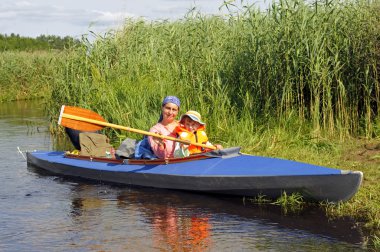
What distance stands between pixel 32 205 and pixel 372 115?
485 cm

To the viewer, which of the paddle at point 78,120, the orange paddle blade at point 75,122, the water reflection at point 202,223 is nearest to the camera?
the water reflection at point 202,223

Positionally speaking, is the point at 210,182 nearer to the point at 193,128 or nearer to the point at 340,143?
the point at 193,128

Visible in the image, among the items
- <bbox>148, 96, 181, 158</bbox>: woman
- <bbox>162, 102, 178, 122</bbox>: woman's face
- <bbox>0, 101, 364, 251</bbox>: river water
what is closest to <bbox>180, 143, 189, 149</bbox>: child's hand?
<bbox>148, 96, 181, 158</bbox>: woman

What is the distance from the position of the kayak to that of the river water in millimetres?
149

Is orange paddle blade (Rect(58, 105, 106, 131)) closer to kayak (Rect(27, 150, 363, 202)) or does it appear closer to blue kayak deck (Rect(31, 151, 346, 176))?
kayak (Rect(27, 150, 363, 202))

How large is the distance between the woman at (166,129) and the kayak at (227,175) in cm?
15

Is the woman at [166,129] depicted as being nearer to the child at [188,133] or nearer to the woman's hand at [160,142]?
the woman's hand at [160,142]

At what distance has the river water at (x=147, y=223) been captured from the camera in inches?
229

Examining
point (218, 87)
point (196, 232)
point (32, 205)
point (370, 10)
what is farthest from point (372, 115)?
point (32, 205)

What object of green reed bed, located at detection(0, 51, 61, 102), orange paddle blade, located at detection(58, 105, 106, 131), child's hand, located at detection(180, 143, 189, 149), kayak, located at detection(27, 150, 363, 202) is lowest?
kayak, located at detection(27, 150, 363, 202)

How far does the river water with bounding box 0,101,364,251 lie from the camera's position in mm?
5805

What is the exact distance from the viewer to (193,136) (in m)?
7.95

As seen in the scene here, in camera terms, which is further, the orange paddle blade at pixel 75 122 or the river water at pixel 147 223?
the orange paddle blade at pixel 75 122

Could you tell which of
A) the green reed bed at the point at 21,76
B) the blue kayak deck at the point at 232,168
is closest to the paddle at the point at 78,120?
the blue kayak deck at the point at 232,168
